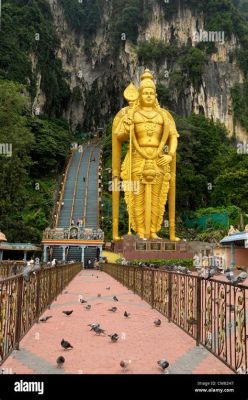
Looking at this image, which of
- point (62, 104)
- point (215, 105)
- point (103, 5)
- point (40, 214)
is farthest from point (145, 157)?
point (103, 5)

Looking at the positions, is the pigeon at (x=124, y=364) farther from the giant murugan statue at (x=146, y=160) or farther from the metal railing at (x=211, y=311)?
the giant murugan statue at (x=146, y=160)

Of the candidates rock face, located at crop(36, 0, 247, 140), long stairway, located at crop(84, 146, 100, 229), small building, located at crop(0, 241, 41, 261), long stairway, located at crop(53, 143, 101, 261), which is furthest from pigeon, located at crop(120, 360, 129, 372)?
rock face, located at crop(36, 0, 247, 140)

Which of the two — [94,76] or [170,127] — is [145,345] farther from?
[94,76]

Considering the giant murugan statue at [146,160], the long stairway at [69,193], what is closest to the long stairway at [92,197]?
the long stairway at [69,193]

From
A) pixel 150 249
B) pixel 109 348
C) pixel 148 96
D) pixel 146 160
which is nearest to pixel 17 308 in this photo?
pixel 109 348

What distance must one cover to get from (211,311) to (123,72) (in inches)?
1895

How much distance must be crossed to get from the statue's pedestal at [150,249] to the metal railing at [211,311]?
557 inches

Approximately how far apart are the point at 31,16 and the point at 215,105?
67.2 ft

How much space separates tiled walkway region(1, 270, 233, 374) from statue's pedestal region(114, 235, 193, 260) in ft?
46.2

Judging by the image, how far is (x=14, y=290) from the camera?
4.34 metres

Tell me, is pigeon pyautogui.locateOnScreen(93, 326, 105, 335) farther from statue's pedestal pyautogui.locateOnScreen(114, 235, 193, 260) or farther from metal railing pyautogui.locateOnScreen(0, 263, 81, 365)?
statue's pedestal pyautogui.locateOnScreen(114, 235, 193, 260)

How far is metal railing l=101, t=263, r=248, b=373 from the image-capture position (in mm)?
3490

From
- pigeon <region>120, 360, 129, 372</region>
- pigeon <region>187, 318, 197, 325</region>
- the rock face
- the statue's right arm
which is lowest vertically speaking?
pigeon <region>120, 360, 129, 372</region>

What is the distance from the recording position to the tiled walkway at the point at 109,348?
379 cm
